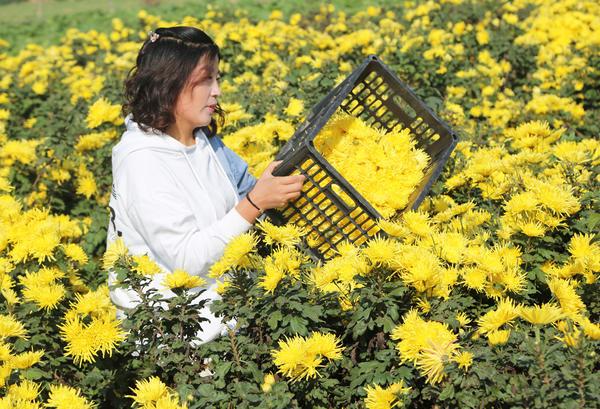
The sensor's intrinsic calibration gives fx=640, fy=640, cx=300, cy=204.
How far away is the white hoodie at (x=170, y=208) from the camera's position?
233 cm

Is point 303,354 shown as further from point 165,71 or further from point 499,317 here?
point 165,71

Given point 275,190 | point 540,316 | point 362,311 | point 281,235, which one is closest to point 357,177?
point 275,190

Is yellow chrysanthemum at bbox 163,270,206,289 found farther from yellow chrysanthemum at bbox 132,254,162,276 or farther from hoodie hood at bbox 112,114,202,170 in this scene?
hoodie hood at bbox 112,114,202,170

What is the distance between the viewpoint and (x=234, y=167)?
9.83 ft

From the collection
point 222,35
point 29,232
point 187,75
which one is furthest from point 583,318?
point 222,35

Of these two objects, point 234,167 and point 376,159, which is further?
point 234,167

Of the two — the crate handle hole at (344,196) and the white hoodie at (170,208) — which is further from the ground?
the crate handle hole at (344,196)

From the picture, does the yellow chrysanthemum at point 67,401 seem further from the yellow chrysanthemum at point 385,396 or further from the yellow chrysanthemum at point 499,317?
the yellow chrysanthemum at point 499,317

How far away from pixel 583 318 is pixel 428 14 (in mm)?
5599

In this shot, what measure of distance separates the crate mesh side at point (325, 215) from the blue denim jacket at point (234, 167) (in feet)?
1.82

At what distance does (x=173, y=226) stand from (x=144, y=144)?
381mm

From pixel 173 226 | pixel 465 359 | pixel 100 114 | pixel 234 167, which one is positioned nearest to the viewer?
pixel 465 359

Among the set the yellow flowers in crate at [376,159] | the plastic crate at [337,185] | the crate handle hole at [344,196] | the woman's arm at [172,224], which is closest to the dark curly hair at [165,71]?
the woman's arm at [172,224]

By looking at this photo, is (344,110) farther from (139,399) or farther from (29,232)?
(139,399)
